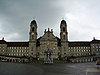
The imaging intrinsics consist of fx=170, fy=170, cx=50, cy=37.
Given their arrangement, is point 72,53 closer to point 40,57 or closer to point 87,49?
point 87,49

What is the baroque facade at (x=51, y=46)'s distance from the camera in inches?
4252

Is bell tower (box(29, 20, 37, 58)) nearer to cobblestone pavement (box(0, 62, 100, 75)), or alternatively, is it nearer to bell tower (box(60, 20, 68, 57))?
bell tower (box(60, 20, 68, 57))

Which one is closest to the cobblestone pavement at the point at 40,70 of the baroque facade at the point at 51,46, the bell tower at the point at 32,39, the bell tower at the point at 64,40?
the baroque facade at the point at 51,46

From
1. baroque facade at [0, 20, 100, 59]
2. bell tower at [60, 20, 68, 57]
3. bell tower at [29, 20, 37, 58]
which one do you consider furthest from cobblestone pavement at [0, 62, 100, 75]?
bell tower at [60, 20, 68, 57]

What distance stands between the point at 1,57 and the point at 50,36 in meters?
33.4

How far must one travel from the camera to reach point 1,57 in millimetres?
92688

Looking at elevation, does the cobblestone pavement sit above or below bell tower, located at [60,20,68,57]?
below

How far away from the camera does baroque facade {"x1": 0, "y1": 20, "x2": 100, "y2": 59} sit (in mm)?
108000

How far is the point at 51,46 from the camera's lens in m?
105

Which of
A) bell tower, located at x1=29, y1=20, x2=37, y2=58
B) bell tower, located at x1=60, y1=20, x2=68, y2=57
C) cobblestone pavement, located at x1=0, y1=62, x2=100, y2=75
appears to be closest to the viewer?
cobblestone pavement, located at x1=0, y1=62, x2=100, y2=75

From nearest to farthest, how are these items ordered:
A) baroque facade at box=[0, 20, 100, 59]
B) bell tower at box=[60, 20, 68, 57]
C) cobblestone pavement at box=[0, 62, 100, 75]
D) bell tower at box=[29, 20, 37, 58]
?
cobblestone pavement at box=[0, 62, 100, 75]
baroque facade at box=[0, 20, 100, 59]
bell tower at box=[29, 20, 37, 58]
bell tower at box=[60, 20, 68, 57]

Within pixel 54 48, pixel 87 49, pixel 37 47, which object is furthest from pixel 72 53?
pixel 37 47

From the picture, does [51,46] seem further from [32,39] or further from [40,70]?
[40,70]

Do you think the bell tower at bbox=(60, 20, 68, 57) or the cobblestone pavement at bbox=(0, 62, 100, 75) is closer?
the cobblestone pavement at bbox=(0, 62, 100, 75)
